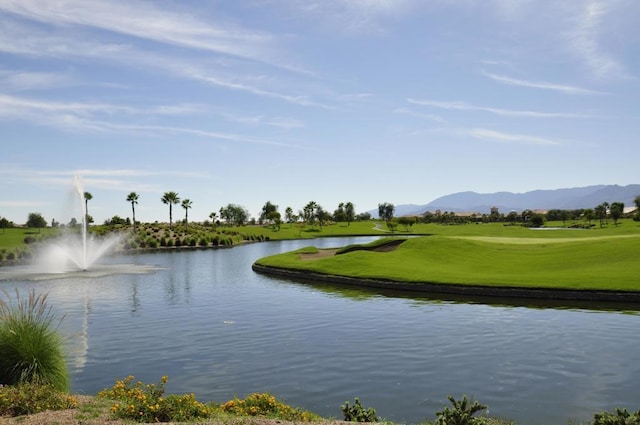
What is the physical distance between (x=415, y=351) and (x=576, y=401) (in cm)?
709

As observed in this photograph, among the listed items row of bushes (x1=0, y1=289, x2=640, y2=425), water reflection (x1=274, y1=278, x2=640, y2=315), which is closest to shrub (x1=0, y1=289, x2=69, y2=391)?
row of bushes (x1=0, y1=289, x2=640, y2=425)

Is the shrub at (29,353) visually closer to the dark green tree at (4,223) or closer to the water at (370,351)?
the water at (370,351)

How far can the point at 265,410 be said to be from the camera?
12578 millimetres

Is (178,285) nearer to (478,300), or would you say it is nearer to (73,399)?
(478,300)

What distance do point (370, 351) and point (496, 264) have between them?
30647mm

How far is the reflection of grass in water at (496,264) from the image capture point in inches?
1432

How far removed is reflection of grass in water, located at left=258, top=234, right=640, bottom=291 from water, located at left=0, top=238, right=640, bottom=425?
5.61m

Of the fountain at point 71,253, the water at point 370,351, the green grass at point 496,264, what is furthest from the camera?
the fountain at point 71,253

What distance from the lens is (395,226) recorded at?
190875 mm

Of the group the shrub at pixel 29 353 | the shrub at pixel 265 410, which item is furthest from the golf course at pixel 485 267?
the shrub at pixel 29 353

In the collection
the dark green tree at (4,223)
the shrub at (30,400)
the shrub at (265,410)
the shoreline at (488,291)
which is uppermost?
the dark green tree at (4,223)

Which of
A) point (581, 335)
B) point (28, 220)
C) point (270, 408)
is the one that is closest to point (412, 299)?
point (581, 335)

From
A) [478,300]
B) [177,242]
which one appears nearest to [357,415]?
[478,300]

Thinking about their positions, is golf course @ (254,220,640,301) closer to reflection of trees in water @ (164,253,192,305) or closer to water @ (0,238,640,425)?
water @ (0,238,640,425)
